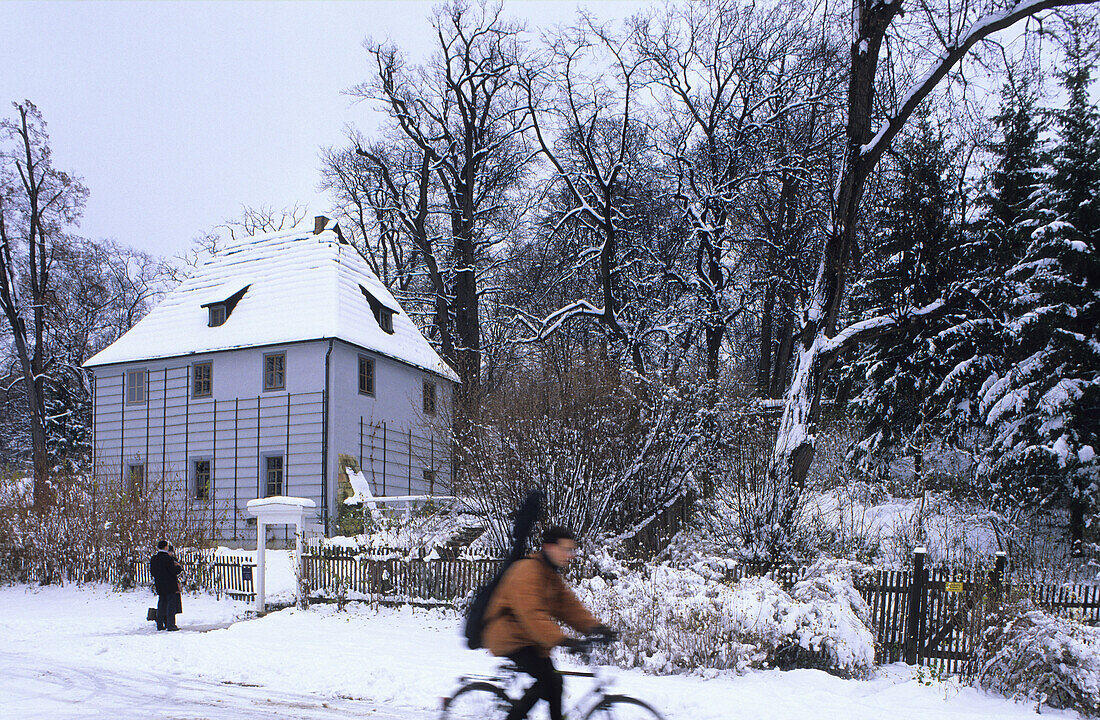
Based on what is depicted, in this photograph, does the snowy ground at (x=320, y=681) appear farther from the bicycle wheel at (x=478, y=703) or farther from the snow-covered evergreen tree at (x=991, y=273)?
the snow-covered evergreen tree at (x=991, y=273)

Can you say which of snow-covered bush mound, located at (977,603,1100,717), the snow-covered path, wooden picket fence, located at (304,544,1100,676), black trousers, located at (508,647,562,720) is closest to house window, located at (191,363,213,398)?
wooden picket fence, located at (304,544,1100,676)

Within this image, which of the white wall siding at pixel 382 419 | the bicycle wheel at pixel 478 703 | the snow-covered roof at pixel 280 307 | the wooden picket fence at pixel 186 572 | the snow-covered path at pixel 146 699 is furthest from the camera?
the snow-covered roof at pixel 280 307

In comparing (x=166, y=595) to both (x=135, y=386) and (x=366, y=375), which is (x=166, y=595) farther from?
(x=135, y=386)

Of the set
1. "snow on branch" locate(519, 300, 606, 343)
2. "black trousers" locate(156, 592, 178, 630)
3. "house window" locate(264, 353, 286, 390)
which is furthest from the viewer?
"house window" locate(264, 353, 286, 390)

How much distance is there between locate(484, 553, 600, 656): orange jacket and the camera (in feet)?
19.0

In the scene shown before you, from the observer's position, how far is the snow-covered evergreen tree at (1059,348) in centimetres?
1788

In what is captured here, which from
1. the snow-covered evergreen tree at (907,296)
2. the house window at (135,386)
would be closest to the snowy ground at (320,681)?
the snow-covered evergreen tree at (907,296)

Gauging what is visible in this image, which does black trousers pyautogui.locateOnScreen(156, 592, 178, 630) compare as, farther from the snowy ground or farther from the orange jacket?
the orange jacket

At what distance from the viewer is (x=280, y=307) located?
2869 centimetres

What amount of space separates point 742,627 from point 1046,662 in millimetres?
3233

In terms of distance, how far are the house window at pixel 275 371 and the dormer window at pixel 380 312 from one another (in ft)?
12.5

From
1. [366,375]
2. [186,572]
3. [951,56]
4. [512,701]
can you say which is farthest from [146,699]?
[366,375]

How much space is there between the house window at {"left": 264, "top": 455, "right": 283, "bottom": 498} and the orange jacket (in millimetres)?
22819

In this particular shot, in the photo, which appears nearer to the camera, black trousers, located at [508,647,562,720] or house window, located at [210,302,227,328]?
black trousers, located at [508,647,562,720]
